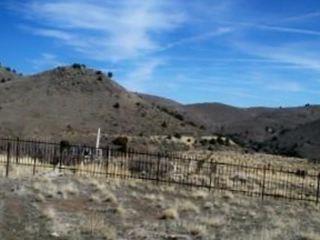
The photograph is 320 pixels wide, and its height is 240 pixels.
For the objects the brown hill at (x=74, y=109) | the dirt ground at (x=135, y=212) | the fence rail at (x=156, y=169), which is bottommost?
the dirt ground at (x=135, y=212)

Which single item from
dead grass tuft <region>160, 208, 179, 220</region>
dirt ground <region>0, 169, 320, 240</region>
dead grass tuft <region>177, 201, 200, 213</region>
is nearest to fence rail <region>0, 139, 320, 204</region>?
dirt ground <region>0, 169, 320, 240</region>

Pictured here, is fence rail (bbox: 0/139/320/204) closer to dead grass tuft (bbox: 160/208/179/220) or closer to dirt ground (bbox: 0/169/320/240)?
dirt ground (bbox: 0/169/320/240)

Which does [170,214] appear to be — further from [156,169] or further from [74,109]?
[74,109]

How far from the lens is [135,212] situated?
23156 millimetres

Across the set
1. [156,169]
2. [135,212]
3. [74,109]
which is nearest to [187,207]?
[135,212]

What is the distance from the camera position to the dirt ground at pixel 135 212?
1875 cm

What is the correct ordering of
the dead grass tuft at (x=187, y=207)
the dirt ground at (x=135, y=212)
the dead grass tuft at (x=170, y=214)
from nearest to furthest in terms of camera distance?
the dirt ground at (x=135, y=212)
the dead grass tuft at (x=170, y=214)
the dead grass tuft at (x=187, y=207)

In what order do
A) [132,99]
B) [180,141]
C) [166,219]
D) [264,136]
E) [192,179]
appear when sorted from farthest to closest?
[264,136] < [132,99] < [180,141] < [192,179] < [166,219]

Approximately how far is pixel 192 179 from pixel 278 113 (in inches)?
5880

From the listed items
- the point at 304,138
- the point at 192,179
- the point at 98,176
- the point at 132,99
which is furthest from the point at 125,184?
the point at 304,138

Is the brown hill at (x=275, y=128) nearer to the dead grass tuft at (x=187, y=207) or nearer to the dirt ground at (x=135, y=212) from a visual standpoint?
the dirt ground at (x=135, y=212)

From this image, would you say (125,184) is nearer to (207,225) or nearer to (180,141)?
(207,225)

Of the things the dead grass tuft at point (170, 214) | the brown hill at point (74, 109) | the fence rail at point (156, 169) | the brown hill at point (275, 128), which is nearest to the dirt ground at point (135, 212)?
the dead grass tuft at point (170, 214)

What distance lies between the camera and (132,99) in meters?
112
